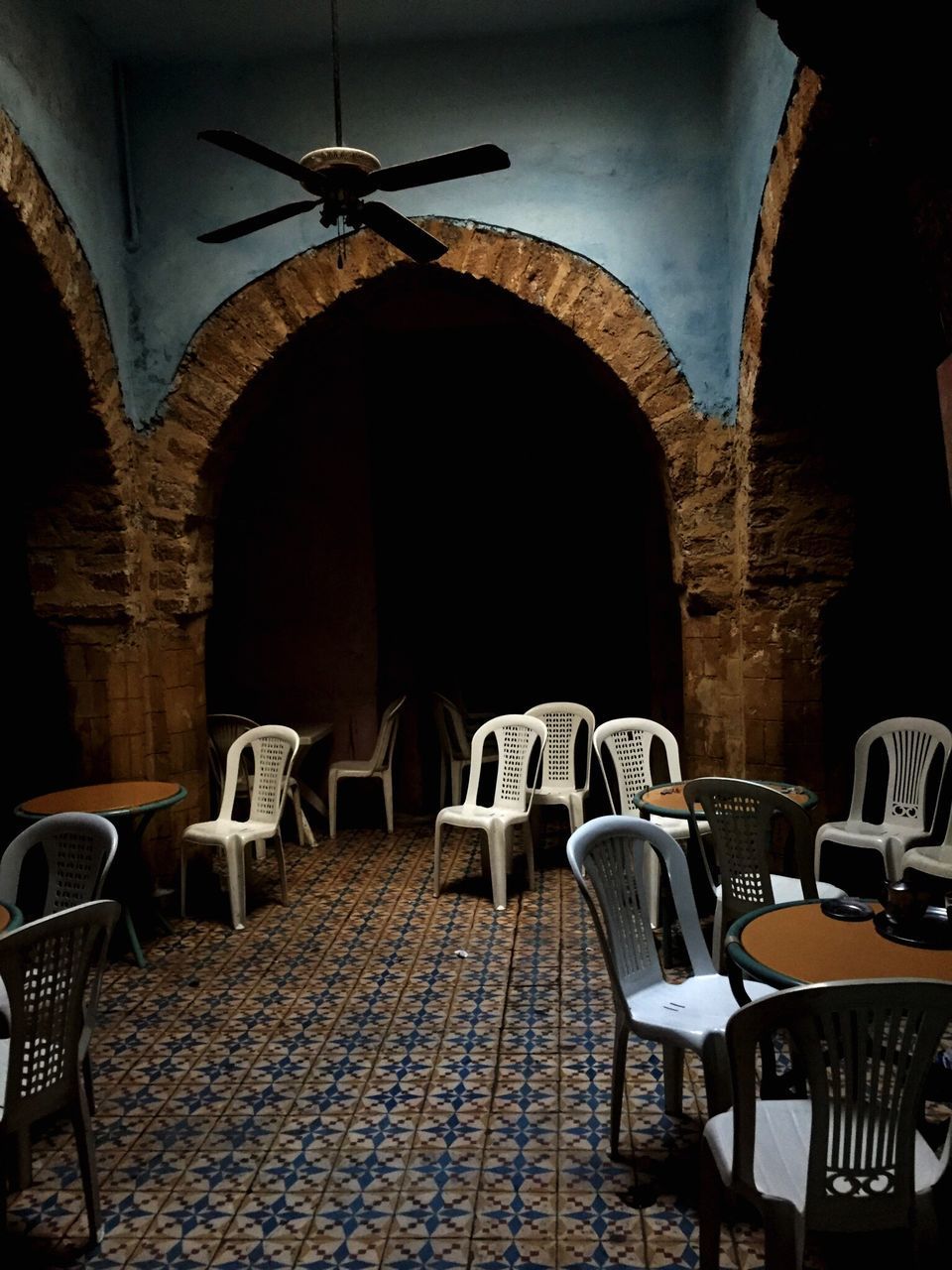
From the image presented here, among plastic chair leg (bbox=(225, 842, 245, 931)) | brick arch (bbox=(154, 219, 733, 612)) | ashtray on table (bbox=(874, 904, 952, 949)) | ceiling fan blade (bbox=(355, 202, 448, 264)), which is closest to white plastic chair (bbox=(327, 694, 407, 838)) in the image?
brick arch (bbox=(154, 219, 733, 612))

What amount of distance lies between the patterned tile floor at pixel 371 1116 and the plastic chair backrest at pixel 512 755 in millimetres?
706

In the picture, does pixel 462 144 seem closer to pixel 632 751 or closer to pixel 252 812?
pixel 632 751

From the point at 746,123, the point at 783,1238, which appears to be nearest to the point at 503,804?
the point at 746,123

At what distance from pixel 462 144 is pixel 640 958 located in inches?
186

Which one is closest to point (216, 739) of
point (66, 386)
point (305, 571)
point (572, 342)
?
point (305, 571)

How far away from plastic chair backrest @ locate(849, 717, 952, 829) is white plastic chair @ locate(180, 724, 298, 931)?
280cm

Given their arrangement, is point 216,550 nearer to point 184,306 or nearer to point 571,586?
point 184,306

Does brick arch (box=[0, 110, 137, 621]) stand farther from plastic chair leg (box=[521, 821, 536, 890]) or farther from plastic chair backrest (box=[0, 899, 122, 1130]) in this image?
plastic chair backrest (box=[0, 899, 122, 1130])

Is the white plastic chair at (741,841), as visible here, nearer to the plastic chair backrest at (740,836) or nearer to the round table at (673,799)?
the plastic chair backrest at (740,836)

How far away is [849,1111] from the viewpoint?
179cm

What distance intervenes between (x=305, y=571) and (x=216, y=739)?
5.51ft

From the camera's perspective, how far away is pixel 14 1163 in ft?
9.36

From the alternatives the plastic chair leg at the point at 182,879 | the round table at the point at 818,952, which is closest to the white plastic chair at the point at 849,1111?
the round table at the point at 818,952

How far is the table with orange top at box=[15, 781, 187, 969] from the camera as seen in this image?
15.3 ft
